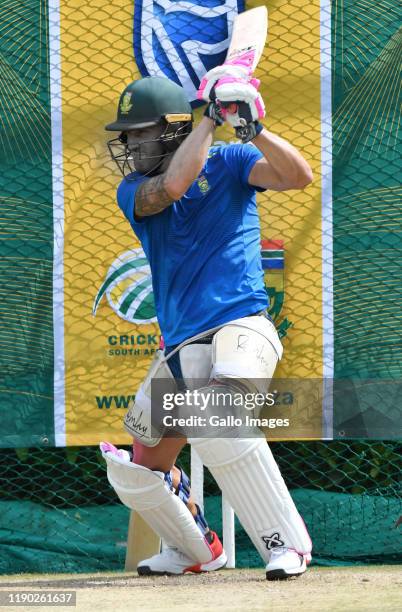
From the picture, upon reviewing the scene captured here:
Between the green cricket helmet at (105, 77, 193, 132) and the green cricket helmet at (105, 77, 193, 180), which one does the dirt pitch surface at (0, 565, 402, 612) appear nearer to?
the green cricket helmet at (105, 77, 193, 180)

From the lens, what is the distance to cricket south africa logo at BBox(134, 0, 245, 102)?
15.2 feet

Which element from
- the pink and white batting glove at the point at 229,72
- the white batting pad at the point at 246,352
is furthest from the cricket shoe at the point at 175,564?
the pink and white batting glove at the point at 229,72

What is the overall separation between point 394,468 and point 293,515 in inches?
54.6

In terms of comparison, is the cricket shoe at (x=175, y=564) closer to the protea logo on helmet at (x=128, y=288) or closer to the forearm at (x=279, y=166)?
the protea logo on helmet at (x=128, y=288)

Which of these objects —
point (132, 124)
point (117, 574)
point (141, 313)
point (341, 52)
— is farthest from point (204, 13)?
point (117, 574)

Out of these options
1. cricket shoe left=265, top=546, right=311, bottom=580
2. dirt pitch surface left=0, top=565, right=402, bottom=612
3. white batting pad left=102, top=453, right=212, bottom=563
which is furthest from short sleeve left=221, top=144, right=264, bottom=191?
dirt pitch surface left=0, top=565, right=402, bottom=612

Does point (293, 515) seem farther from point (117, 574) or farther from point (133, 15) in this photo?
point (133, 15)

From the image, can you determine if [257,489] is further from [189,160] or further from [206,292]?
[189,160]

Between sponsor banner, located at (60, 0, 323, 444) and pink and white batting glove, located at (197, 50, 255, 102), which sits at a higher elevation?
pink and white batting glove, located at (197, 50, 255, 102)

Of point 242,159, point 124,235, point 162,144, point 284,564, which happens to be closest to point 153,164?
point 162,144

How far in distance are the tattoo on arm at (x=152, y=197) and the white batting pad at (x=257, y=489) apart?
2.60 ft

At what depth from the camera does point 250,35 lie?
3.87 meters

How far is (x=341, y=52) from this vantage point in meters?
4.66

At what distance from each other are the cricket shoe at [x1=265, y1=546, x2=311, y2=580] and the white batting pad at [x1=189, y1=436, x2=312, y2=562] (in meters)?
0.02
